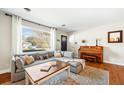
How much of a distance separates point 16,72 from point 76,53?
463 centimetres

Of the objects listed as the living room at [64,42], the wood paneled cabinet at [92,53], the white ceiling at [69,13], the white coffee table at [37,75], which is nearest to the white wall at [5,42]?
the living room at [64,42]

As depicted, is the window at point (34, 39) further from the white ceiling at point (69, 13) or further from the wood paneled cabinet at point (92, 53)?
the wood paneled cabinet at point (92, 53)

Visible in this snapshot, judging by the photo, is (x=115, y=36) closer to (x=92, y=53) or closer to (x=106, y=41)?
(x=106, y=41)

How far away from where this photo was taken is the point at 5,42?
2.97 metres

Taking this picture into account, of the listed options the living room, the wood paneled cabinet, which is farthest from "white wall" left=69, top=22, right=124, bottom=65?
the wood paneled cabinet

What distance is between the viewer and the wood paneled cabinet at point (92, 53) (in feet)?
14.8

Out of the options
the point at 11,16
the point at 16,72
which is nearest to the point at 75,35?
the point at 11,16

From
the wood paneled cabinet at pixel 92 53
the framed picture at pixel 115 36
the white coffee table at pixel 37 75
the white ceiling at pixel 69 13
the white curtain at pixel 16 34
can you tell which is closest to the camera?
the white coffee table at pixel 37 75

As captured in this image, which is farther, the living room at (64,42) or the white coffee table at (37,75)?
the living room at (64,42)

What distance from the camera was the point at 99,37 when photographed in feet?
16.1

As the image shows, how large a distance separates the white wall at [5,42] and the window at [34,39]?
0.64m

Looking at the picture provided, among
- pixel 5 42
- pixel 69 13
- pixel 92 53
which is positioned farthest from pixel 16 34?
pixel 92 53

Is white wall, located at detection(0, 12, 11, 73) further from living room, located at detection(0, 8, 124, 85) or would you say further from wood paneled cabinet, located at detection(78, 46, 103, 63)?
wood paneled cabinet, located at detection(78, 46, 103, 63)
